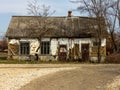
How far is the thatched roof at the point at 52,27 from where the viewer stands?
43.8m

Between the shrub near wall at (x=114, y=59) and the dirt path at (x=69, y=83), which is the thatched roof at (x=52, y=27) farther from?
the dirt path at (x=69, y=83)

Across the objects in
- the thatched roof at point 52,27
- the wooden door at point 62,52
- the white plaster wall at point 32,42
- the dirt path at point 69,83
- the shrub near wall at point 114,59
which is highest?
the thatched roof at point 52,27

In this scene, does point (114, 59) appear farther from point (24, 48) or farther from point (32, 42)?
point (24, 48)

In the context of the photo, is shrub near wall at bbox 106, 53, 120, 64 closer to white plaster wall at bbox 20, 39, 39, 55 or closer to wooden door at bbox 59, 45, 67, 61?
wooden door at bbox 59, 45, 67, 61

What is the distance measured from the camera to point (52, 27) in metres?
45.2

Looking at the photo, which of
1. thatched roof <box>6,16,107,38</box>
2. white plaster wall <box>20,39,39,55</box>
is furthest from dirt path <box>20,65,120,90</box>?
thatched roof <box>6,16,107,38</box>

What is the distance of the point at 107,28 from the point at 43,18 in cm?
879

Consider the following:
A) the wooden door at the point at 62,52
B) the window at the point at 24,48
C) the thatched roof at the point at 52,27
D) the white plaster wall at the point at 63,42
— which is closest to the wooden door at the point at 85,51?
the white plaster wall at the point at 63,42

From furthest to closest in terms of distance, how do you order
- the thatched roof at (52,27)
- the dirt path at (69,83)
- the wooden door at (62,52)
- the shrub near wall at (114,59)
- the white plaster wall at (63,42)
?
the thatched roof at (52,27) < the white plaster wall at (63,42) < the wooden door at (62,52) < the shrub near wall at (114,59) < the dirt path at (69,83)

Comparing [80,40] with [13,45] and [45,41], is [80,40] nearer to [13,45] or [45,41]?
[45,41]

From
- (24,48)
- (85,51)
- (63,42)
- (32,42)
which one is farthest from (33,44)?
(85,51)

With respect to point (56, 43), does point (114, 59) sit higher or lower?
lower

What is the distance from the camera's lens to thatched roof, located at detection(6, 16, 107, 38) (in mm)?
43844

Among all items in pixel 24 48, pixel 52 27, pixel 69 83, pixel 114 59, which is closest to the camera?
pixel 69 83
